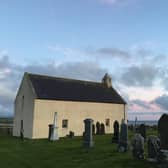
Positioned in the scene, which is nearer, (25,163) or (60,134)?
(25,163)

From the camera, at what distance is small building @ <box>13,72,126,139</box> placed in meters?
34.3

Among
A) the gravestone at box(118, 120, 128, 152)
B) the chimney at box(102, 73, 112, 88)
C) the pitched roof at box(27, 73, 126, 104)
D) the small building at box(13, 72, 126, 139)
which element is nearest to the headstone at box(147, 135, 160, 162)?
A: the gravestone at box(118, 120, 128, 152)

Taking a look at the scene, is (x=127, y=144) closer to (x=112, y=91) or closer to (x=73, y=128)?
(x=73, y=128)

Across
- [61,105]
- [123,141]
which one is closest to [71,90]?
[61,105]

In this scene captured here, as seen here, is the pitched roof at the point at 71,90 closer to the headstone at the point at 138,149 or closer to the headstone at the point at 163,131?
the headstone at the point at 138,149

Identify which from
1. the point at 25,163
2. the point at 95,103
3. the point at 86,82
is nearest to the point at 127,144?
the point at 25,163

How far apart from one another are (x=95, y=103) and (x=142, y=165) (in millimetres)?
27965

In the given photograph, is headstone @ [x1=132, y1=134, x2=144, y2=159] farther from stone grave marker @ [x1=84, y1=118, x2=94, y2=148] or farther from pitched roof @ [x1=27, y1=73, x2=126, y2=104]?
pitched roof @ [x1=27, y1=73, x2=126, y2=104]

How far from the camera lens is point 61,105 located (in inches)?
1430

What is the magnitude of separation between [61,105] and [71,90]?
12.9ft

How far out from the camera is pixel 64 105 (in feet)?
120

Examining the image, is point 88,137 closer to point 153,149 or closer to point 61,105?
point 153,149

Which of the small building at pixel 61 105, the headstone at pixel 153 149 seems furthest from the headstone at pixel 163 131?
the small building at pixel 61 105

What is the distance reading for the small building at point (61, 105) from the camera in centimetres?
3434
